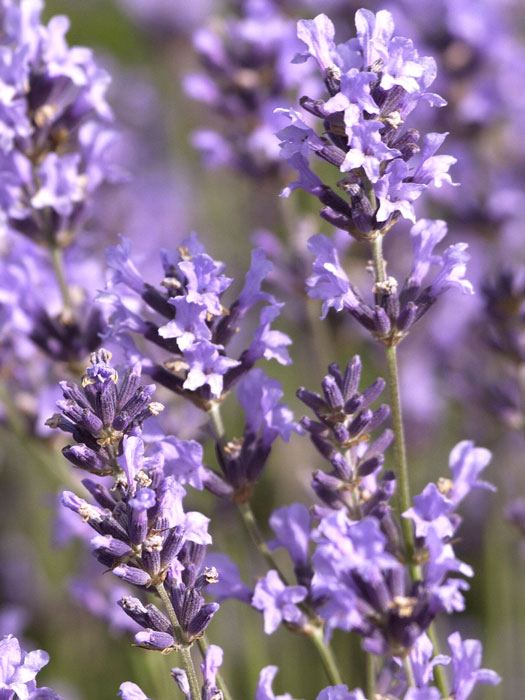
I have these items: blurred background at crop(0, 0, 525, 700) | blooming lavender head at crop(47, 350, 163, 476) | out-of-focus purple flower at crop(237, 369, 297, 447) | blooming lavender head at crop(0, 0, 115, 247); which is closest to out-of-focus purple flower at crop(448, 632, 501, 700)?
out-of-focus purple flower at crop(237, 369, 297, 447)

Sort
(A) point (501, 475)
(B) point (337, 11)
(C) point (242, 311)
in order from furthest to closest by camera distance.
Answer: (B) point (337, 11), (A) point (501, 475), (C) point (242, 311)

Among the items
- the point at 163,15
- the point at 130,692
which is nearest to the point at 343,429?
the point at 130,692

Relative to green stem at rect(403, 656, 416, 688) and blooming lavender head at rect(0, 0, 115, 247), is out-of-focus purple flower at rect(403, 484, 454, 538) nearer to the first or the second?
green stem at rect(403, 656, 416, 688)

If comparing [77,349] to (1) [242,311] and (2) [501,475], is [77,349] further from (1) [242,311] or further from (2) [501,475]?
(2) [501,475]

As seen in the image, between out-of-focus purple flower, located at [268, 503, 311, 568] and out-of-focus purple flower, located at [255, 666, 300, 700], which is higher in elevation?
out-of-focus purple flower, located at [268, 503, 311, 568]

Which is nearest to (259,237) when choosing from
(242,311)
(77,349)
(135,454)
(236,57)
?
(236,57)

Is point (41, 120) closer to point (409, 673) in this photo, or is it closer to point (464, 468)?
point (464, 468)

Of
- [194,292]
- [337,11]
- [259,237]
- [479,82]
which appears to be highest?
[337,11]
